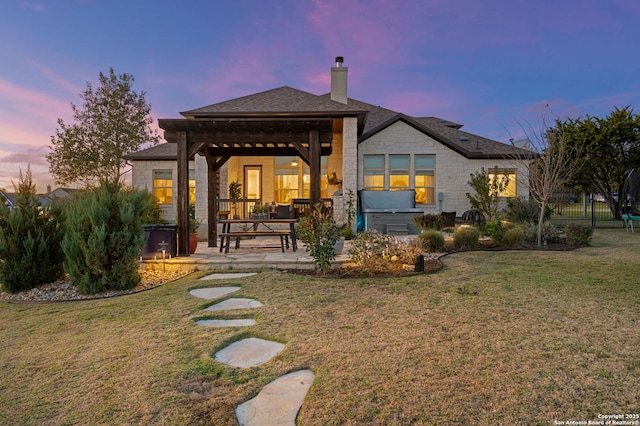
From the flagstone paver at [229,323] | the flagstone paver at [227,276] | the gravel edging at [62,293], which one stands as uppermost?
the flagstone paver at [227,276]

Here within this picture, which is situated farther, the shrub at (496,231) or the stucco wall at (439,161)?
the stucco wall at (439,161)

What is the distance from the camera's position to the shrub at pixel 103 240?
4.95 metres

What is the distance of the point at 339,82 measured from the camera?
13336 millimetres

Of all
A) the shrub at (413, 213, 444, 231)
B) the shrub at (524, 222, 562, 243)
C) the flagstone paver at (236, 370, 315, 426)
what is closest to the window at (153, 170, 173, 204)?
the shrub at (413, 213, 444, 231)

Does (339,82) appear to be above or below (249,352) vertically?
above

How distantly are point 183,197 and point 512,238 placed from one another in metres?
7.20

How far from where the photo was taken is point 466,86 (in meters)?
17.3

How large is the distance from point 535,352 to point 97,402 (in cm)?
292

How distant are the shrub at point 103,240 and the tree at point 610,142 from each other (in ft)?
59.9

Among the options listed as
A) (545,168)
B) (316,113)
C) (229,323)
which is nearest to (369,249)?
(229,323)

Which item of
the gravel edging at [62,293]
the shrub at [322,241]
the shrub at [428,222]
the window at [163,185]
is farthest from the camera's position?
the window at [163,185]

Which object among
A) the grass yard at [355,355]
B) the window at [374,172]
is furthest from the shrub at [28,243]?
the window at [374,172]

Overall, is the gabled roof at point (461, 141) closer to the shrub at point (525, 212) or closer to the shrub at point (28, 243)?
the shrub at point (525, 212)

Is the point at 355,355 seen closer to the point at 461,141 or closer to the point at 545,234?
the point at 545,234
